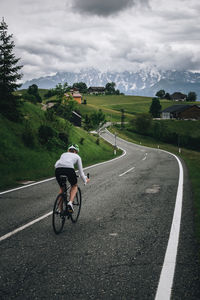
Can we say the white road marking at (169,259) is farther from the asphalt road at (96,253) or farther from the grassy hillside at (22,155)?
the grassy hillside at (22,155)

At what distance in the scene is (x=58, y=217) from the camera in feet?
18.7

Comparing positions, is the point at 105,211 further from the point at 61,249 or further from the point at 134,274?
the point at 134,274

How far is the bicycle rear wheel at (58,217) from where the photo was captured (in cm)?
544

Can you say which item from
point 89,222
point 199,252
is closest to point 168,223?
point 199,252

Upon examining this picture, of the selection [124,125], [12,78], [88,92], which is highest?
[88,92]

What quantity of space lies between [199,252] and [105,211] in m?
3.21

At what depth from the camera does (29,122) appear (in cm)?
2411

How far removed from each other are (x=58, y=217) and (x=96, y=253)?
1569 millimetres

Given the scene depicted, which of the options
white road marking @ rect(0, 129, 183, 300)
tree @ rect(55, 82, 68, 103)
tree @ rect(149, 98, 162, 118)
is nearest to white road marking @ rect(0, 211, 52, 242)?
white road marking @ rect(0, 129, 183, 300)

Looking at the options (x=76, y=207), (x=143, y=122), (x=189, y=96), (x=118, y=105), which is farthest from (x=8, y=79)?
(x=189, y=96)

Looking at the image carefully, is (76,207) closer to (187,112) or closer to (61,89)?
(61,89)

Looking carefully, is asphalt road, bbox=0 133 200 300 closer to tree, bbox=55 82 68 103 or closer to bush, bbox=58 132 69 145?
bush, bbox=58 132 69 145

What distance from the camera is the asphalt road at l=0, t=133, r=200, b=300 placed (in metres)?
3.42

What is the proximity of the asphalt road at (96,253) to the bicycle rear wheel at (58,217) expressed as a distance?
163mm
